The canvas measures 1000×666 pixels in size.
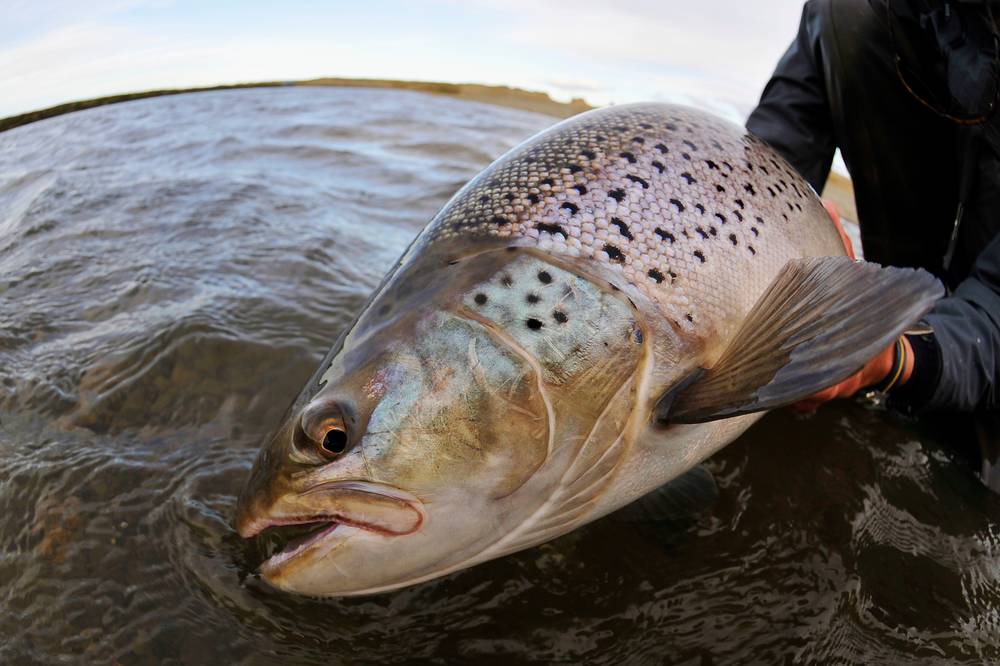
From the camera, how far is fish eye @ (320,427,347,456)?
5.22ft

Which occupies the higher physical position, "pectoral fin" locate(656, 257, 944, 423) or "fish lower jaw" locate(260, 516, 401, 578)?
"pectoral fin" locate(656, 257, 944, 423)

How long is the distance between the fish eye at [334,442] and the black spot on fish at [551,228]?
0.72 m

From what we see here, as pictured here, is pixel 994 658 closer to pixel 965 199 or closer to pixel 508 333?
pixel 508 333

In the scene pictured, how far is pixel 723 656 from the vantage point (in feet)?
6.36

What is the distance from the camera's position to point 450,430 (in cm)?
158

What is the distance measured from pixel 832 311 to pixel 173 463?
7.21ft

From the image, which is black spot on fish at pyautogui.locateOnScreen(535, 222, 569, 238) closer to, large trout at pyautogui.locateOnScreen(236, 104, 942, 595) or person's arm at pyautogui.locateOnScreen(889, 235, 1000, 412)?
large trout at pyautogui.locateOnScreen(236, 104, 942, 595)

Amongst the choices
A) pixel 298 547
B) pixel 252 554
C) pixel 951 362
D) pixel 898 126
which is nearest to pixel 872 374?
pixel 951 362

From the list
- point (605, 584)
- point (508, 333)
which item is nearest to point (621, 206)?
point (508, 333)

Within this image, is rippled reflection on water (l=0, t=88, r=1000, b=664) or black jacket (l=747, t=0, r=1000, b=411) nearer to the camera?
rippled reflection on water (l=0, t=88, r=1000, b=664)

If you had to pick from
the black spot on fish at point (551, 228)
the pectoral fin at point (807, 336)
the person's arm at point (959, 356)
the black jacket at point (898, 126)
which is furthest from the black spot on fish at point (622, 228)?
the black jacket at point (898, 126)

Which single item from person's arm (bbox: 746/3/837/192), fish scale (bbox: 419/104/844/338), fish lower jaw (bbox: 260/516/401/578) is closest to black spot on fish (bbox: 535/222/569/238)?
fish scale (bbox: 419/104/844/338)

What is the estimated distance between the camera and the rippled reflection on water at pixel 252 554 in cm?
193

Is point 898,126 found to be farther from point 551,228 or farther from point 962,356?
point 551,228
